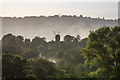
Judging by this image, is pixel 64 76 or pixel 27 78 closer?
pixel 27 78

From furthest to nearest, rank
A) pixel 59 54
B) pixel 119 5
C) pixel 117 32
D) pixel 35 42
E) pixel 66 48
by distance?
pixel 119 5 → pixel 35 42 → pixel 66 48 → pixel 59 54 → pixel 117 32

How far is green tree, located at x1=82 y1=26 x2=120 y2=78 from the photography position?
37.7 metres

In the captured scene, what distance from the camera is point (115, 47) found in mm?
38344

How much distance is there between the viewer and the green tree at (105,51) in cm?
3770

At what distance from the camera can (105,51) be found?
127ft

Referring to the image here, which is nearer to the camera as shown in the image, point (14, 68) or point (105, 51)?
point (14, 68)

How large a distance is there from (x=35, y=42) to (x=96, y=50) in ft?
275

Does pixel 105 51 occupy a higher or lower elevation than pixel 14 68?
higher

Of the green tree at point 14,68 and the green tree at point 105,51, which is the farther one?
the green tree at point 105,51

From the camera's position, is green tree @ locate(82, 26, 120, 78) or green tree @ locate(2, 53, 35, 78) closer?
green tree @ locate(2, 53, 35, 78)

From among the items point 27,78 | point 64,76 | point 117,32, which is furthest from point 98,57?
point 27,78

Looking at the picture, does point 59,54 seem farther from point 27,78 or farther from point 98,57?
point 27,78

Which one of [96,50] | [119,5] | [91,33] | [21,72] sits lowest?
[21,72]

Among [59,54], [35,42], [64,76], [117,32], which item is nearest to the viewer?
[117,32]
